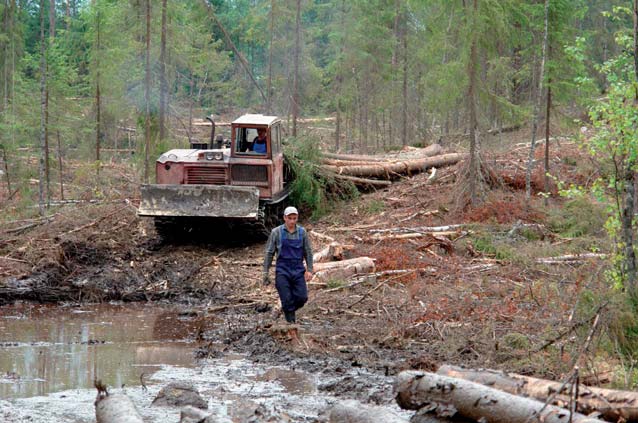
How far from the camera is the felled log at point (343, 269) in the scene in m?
15.5

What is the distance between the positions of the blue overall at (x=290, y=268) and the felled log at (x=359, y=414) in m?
4.39

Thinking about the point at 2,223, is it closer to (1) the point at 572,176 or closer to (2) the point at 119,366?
(2) the point at 119,366

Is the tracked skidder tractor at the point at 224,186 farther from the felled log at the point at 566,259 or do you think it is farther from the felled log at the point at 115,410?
the felled log at the point at 115,410

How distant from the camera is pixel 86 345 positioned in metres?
12.2

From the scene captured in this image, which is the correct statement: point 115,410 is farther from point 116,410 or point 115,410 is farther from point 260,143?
point 260,143

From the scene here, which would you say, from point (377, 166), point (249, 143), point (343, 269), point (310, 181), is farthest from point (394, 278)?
point (377, 166)

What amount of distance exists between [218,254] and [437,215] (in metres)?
5.43

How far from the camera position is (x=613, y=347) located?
959 centimetres

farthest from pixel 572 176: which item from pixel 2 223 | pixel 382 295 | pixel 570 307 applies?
pixel 2 223

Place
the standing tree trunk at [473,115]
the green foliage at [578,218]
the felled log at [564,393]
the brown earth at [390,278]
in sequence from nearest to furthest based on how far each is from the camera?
the felled log at [564,393]
the brown earth at [390,278]
the green foliage at [578,218]
the standing tree trunk at [473,115]

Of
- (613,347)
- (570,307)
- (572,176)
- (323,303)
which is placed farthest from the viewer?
(572,176)

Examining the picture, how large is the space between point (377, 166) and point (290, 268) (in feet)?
42.3

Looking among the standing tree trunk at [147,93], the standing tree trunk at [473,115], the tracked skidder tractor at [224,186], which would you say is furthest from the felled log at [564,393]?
the standing tree trunk at [147,93]

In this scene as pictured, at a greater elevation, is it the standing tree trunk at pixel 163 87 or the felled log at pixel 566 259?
the standing tree trunk at pixel 163 87
